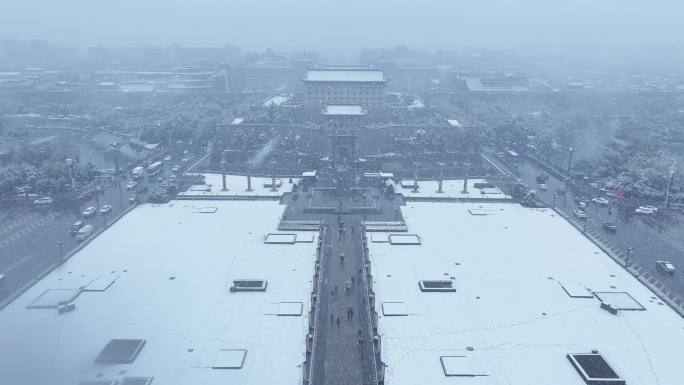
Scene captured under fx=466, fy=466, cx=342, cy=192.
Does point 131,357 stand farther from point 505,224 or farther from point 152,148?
point 152,148

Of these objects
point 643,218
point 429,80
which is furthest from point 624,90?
point 643,218

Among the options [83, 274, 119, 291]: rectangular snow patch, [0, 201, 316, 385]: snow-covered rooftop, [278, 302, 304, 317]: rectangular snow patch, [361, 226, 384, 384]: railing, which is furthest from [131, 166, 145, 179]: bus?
[278, 302, 304, 317]: rectangular snow patch

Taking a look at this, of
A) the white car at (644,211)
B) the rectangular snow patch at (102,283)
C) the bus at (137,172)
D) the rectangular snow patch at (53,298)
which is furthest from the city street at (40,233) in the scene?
the white car at (644,211)

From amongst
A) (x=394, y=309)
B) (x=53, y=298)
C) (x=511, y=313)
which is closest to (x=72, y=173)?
(x=53, y=298)

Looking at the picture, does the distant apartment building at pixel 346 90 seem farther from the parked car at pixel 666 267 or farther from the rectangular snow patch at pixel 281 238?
the parked car at pixel 666 267

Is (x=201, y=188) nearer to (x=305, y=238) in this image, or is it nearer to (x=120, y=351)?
(x=305, y=238)

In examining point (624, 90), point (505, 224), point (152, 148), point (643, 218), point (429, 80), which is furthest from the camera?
point (429, 80)
